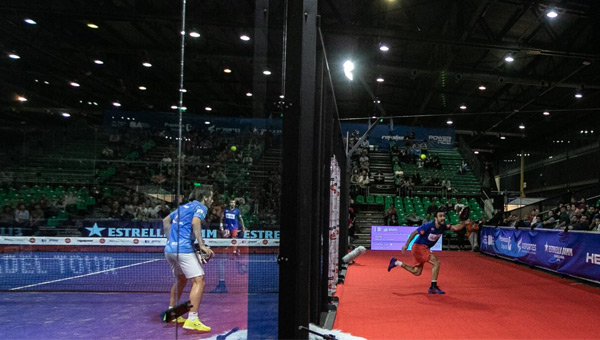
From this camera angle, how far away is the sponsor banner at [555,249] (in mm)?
9455

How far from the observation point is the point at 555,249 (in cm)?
1117

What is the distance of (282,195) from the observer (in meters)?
3.39

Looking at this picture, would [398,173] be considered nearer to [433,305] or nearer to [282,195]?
[433,305]

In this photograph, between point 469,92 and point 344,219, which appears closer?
point 344,219

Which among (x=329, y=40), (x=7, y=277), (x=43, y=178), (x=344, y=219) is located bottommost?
(x=7, y=277)

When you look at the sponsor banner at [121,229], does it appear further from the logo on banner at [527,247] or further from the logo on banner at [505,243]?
the logo on banner at [505,243]

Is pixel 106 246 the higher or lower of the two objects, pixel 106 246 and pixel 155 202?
the lower

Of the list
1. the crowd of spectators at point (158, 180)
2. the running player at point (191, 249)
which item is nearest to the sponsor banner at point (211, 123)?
the crowd of spectators at point (158, 180)

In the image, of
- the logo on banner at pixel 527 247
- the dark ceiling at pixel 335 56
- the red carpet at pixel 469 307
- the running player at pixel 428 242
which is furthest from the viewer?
the logo on banner at pixel 527 247

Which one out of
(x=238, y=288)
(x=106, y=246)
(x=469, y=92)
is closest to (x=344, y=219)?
(x=238, y=288)

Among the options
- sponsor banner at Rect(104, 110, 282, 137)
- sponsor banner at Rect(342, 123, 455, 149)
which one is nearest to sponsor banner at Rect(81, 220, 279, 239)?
sponsor banner at Rect(104, 110, 282, 137)

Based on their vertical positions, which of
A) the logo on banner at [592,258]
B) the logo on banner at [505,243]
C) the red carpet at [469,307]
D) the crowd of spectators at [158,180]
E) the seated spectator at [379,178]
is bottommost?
the red carpet at [469,307]

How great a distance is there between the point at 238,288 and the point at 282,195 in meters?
5.51

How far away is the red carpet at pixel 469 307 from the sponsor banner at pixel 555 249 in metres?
0.40
